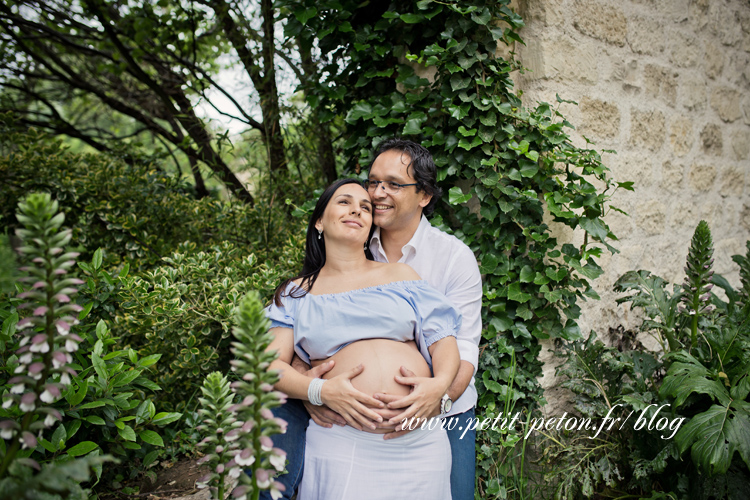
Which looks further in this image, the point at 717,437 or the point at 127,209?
the point at 127,209

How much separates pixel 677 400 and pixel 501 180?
1279 millimetres

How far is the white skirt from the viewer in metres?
1.84

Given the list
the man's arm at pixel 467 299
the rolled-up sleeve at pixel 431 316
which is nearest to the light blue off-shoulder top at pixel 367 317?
the rolled-up sleeve at pixel 431 316

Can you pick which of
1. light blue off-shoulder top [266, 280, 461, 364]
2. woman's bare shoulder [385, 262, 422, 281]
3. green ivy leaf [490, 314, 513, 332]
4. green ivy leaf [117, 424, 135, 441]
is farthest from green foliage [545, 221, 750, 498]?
green ivy leaf [117, 424, 135, 441]

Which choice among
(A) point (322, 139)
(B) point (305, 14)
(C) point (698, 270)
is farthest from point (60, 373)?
(A) point (322, 139)

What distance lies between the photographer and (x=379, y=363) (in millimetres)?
1978

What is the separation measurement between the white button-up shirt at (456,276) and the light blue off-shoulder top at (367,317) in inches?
4.8

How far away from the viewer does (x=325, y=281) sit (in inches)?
90.6

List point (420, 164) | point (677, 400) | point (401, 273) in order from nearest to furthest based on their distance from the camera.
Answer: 1. point (677, 400)
2. point (401, 273)
3. point (420, 164)

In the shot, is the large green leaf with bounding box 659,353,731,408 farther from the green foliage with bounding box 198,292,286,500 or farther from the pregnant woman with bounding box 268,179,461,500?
the green foliage with bounding box 198,292,286,500

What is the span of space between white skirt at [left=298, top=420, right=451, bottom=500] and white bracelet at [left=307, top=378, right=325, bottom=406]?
0.15 metres

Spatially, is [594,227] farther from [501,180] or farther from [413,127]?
[413,127]

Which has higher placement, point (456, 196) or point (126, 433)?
point (456, 196)

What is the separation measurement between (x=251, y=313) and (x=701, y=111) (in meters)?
3.90
